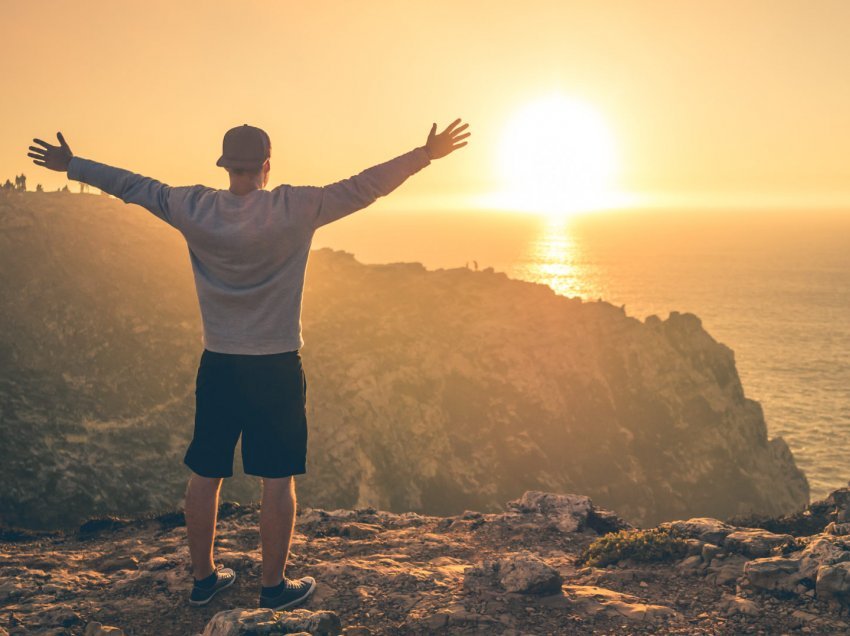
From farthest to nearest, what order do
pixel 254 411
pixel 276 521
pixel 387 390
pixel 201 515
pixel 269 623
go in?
pixel 387 390
pixel 201 515
pixel 276 521
pixel 254 411
pixel 269 623

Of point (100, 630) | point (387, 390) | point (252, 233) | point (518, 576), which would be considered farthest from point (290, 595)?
point (387, 390)

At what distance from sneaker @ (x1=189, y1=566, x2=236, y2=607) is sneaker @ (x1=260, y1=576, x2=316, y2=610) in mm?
747

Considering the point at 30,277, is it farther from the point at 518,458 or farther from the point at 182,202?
the point at 182,202

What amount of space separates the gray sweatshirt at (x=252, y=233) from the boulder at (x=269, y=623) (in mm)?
2160

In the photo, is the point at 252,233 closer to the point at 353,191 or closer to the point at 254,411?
the point at 353,191

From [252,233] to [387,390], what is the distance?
3880 cm

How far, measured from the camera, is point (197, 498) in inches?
231

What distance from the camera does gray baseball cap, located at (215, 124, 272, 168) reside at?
17.1 ft

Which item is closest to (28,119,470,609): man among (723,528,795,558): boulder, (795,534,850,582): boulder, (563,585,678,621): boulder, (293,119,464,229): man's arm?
(293,119,464,229): man's arm

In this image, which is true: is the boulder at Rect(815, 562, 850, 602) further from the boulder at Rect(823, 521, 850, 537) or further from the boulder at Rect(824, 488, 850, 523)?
the boulder at Rect(824, 488, 850, 523)

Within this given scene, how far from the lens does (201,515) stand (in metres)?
5.96

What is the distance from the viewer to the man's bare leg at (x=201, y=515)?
5.86 m

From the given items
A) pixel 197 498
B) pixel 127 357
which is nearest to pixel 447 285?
pixel 127 357

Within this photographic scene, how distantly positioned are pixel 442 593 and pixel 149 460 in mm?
28132
